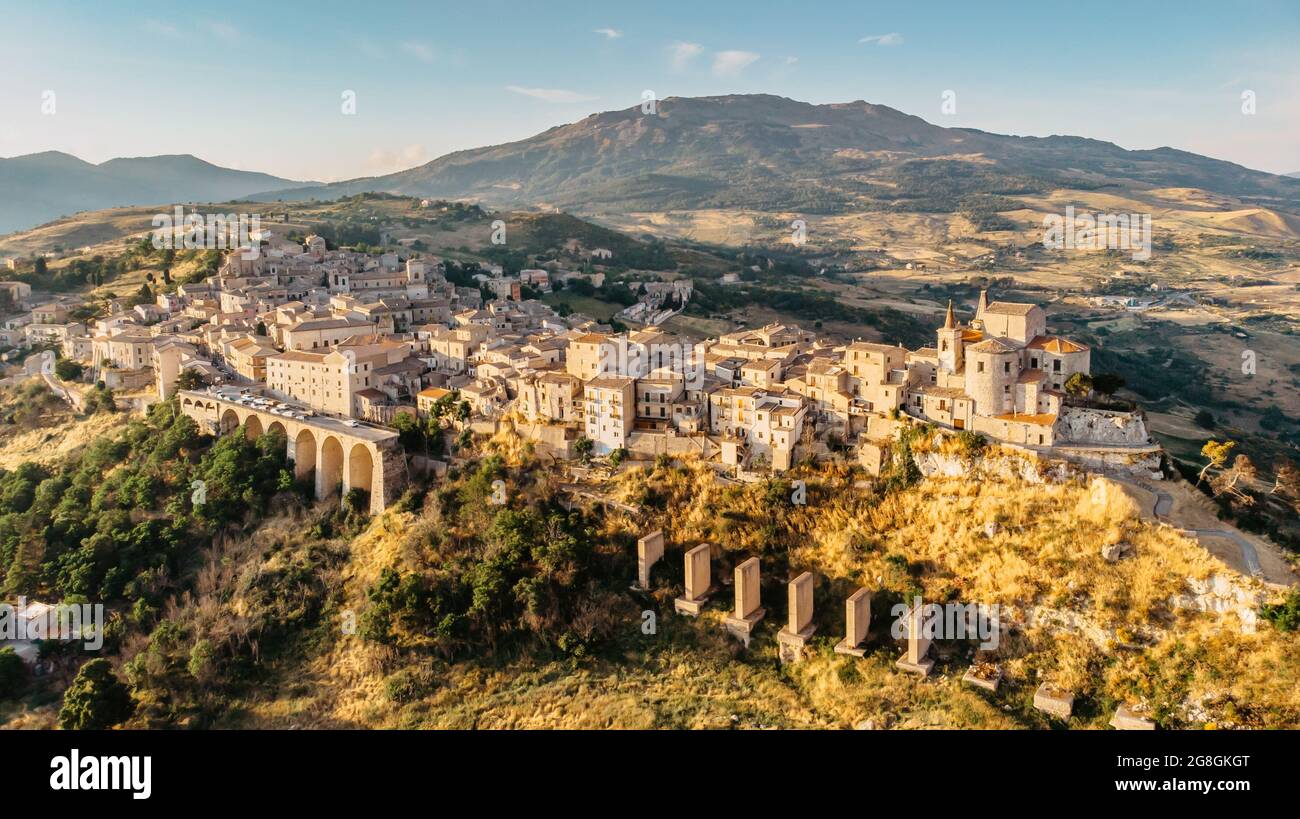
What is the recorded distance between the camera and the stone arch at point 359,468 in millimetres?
27094

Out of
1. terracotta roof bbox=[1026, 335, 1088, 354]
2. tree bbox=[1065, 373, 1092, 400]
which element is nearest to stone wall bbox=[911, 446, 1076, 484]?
tree bbox=[1065, 373, 1092, 400]

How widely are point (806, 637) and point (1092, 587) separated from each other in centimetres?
582

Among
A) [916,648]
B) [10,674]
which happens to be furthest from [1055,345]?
[10,674]

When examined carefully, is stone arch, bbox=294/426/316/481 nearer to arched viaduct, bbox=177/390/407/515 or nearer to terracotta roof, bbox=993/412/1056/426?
arched viaduct, bbox=177/390/407/515

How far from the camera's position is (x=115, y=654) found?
23594mm

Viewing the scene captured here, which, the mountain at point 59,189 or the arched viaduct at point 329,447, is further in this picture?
the mountain at point 59,189

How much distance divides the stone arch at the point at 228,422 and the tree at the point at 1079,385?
25.6m

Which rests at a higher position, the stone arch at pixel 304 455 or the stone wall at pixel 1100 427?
the stone wall at pixel 1100 427

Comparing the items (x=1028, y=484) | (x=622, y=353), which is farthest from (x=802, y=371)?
(x=1028, y=484)

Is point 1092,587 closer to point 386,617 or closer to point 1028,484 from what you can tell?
point 1028,484

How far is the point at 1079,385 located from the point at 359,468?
19.7 meters

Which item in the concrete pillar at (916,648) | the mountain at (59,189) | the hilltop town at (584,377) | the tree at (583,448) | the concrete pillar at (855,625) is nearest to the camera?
the concrete pillar at (916,648)

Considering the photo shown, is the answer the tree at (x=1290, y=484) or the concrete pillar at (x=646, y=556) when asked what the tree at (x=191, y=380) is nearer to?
the concrete pillar at (x=646, y=556)

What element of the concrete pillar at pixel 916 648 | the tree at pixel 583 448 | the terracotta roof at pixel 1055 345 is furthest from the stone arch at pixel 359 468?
the terracotta roof at pixel 1055 345
